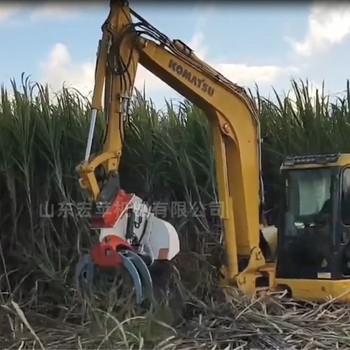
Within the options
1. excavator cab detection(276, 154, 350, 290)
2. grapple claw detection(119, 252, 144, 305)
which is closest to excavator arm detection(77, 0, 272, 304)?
excavator cab detection(276, 154, 350, 290)

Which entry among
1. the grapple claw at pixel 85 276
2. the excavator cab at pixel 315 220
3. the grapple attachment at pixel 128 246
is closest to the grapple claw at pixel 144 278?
the grapple attachment at pixel 128 246

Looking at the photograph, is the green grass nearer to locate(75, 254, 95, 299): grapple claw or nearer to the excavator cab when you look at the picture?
the excavator cab

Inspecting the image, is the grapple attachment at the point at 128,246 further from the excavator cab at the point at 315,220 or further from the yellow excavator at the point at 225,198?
the excavator cab at the point at 315,220

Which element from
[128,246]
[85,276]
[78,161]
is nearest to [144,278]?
[128,246]

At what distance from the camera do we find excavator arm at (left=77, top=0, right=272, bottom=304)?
19.8 ft

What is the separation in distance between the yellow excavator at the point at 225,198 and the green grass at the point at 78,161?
2.13ft

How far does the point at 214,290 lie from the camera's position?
6.38m

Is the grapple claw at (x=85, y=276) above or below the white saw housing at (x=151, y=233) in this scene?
below

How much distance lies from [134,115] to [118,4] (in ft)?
8.11

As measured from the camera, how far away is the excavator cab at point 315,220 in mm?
6160

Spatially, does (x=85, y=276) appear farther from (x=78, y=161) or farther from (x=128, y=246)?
(x=78, y=161)

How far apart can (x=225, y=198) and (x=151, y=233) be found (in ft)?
3.20

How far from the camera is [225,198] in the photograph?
6.66m

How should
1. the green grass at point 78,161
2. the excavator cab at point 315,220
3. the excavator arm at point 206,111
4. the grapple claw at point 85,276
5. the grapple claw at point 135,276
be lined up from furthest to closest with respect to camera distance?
the green grass at point 78,161
the excavator cab at point 315,220
the excavator arm at point 206,111
the grapple claw at point 85,276
the grapple claw at point 135,276
